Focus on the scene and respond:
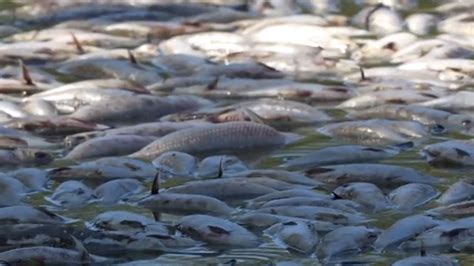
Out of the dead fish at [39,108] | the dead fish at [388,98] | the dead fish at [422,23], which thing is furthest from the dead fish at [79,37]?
the dead fish at [388,98]

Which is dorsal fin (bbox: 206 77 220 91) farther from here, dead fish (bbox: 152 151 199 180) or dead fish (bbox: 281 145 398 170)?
dead fish (bbox: 152 151 199 180)

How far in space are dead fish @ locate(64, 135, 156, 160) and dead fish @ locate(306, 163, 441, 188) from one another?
3.77 ft

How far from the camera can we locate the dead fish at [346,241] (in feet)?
17.7

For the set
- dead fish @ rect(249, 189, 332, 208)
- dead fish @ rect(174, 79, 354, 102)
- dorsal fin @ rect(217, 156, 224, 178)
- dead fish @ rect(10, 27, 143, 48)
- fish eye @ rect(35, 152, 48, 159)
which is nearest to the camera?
dead fish @ rect(249, 189, 332, 208)

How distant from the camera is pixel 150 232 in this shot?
18.4ft

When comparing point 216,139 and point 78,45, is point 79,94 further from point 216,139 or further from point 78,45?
point 78,45

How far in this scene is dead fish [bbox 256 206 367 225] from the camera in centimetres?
585

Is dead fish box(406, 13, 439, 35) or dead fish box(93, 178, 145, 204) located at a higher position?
dead fish box(93, 178, 145, 204)

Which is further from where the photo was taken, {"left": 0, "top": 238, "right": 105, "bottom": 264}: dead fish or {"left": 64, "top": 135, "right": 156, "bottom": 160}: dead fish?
{"left": 64, "top": 135, "right": 156, "bottom": 160}: dead fish

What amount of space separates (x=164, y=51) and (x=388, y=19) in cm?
236

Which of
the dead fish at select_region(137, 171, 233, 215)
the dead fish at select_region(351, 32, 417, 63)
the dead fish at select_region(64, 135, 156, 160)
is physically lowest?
the dead fish at select_region(351, 32, 417, 63)

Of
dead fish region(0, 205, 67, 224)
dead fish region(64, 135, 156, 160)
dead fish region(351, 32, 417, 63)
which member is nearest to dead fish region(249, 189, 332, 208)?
dead fish region(0, 205, 67, 224)

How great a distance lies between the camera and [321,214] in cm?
587

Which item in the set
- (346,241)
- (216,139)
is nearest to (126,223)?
(346,241)
